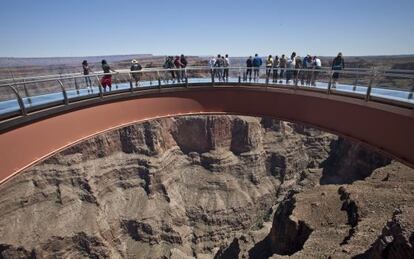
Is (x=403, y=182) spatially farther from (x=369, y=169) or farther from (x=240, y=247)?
(x=369, y=169)

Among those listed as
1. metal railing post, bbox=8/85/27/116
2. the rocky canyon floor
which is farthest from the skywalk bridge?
the rocky canyon floor

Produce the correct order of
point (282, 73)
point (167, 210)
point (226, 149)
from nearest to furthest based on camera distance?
1. point (282, 73)
2. point (167, 210)
3. point (226, 149)

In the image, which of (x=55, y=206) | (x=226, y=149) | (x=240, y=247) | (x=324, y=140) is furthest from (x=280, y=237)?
(x=324, y=140)

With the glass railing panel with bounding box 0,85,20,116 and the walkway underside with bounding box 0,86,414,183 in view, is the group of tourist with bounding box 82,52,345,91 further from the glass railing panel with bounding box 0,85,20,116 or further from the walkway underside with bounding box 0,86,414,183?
the glass railing panel with bounding box 0,85,20,116

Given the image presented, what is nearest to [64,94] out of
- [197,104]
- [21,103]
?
[21,103]

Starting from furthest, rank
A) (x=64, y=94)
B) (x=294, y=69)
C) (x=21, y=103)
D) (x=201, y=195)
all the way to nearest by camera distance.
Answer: (x=201, y=195)
(x=294, y=69)
(x=64, y=94)
(x=21, y=103)

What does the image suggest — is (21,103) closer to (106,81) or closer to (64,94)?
(64,94)
